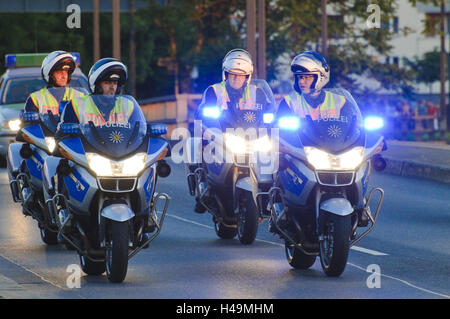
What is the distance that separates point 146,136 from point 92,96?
0.64m

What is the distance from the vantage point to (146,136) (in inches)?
415

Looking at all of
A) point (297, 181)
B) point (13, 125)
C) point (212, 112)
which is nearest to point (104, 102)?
point (297, 181)

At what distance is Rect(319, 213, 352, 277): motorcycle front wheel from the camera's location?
10281 millimetres

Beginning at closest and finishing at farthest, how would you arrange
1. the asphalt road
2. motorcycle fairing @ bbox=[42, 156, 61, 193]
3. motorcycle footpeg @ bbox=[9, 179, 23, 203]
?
the asphalt road
motorcycle fairing @ bbox=[42, 156, 61, 193]
motorcycle footpeg @ bbox=[9, 179, 23, 203]

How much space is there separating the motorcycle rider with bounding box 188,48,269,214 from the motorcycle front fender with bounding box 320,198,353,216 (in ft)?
10.9

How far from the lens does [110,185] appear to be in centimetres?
1027

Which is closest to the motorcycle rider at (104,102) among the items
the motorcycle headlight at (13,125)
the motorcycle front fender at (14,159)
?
the motorcycle front fender at (14,159)

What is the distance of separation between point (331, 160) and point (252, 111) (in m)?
3.15

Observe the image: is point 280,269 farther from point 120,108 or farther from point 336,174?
point 120,108

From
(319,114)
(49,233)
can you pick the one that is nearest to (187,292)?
(319,114)

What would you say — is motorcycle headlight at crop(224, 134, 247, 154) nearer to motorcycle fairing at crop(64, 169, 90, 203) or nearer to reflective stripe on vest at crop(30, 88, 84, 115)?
reflective stripe on vest at crop(30, 88, 84, 115)

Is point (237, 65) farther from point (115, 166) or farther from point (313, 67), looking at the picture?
point (115, 166)

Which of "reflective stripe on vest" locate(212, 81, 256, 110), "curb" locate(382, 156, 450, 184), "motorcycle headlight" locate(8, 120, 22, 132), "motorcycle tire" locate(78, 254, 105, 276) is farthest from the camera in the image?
"motorcycle headlight" locate(8, 120, 22, 132)
